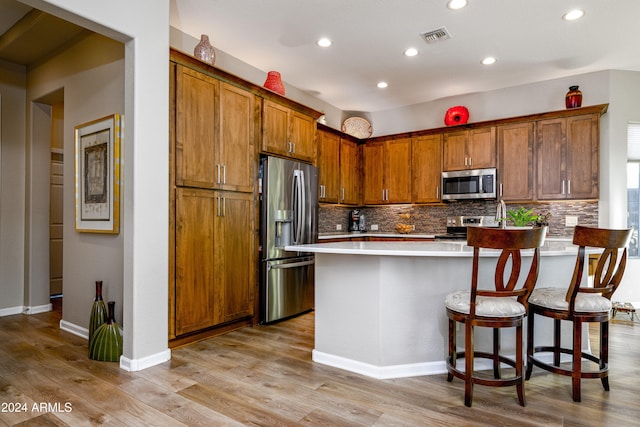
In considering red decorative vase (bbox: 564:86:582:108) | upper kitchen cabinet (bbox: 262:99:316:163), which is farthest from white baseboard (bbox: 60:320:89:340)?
red decorative vase (bbox: 564:86:582:108)

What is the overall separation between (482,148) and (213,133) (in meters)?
3.66

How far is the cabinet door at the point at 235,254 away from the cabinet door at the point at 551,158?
366 cm

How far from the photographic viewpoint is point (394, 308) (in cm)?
256

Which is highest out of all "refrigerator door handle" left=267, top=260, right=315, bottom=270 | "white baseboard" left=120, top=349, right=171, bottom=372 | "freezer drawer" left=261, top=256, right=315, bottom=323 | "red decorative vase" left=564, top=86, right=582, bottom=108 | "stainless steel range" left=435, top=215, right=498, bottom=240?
"red decorative vase" left=564, top=86, right=582, bottom=108

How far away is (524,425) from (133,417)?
81.3 inches

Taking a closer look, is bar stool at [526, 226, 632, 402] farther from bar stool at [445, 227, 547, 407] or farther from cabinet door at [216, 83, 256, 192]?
cabinet door at [216, 83, 256, 192]

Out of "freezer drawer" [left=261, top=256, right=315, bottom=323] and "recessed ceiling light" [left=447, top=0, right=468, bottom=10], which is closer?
"recessed ceiling light" [left=447, top=0, right=468, bottom=10]

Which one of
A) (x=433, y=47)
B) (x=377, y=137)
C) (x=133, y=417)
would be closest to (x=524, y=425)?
(x=133, y=417)

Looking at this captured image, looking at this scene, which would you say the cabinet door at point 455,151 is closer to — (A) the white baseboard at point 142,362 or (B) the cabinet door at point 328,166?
(B) the cabinet door at point 328,166

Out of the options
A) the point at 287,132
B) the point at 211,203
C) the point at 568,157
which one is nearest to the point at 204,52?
the point at 287,132

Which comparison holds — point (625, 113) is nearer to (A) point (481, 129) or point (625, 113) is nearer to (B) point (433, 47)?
(A) point (481, 129)

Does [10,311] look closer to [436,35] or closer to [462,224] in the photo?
[436,35]

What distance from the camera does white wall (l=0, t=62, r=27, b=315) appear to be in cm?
412

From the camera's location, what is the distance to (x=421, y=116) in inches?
233
